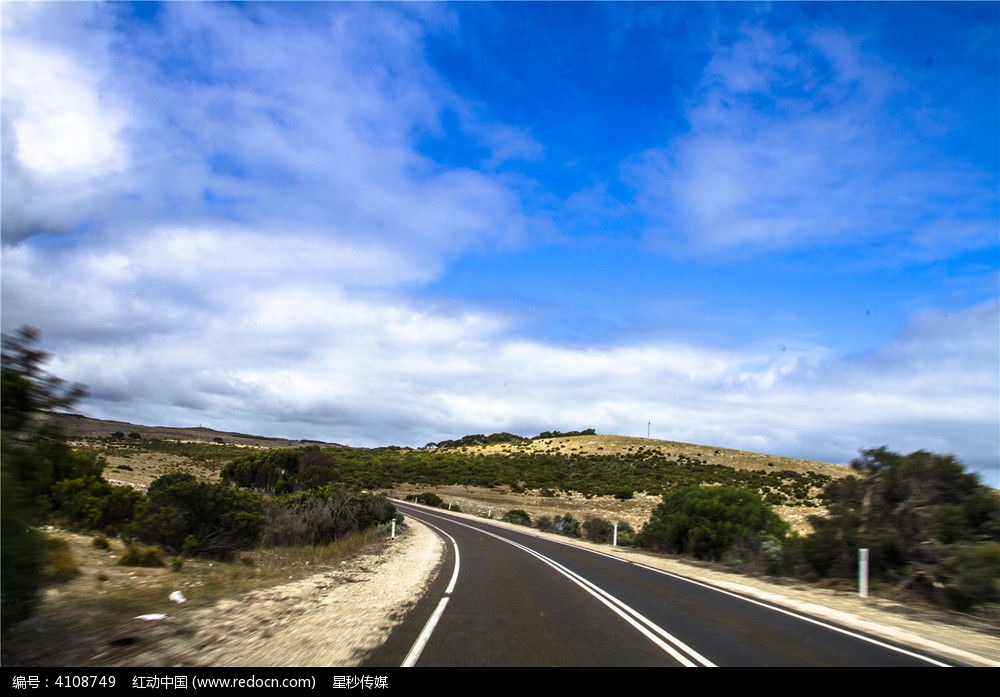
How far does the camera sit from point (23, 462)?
706cm

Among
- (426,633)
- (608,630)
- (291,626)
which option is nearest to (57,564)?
(291,626)

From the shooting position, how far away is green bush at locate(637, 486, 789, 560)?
24281mm

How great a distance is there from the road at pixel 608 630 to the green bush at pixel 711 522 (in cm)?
875

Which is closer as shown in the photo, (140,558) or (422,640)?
(422,640)

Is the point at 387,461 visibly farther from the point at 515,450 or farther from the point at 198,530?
the point at 198,530

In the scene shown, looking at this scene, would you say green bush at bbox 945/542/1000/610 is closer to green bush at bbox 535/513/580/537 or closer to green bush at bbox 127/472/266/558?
green bush at bbox 127/472/266/558

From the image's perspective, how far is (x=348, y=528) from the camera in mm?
26094

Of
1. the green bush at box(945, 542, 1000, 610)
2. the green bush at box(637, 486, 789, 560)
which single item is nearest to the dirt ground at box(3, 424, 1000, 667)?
the green bush at box(945, 542, 1000, 610)

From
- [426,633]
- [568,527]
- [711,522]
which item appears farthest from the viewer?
[568,527]

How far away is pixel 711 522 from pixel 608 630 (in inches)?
684

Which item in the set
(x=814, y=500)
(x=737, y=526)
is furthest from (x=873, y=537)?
(x=814, y=500)

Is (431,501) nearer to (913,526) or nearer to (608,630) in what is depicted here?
(913,526)

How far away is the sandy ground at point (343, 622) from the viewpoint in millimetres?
7250

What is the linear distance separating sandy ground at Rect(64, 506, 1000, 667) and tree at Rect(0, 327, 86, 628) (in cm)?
108
